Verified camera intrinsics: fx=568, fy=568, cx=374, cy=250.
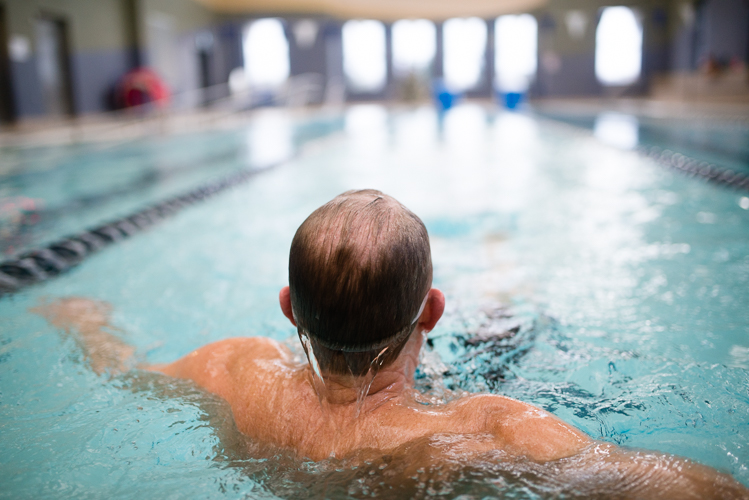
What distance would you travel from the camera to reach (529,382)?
1682 mm

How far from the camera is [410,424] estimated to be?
1.14m

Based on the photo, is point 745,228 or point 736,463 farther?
point 745,228

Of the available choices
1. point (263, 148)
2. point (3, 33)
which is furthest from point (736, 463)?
point (3, 33)

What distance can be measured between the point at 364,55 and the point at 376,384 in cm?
2609

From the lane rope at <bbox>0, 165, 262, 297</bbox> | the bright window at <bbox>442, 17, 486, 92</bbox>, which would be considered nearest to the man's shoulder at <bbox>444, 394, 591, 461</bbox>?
the lane rope at <bbox>0, 165, 262, 297</bbox>

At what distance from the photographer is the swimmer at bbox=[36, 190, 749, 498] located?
976 mm

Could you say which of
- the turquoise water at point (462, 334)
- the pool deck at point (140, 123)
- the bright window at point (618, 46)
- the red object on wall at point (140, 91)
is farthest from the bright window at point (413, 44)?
the turquoise water at point (462, 334)

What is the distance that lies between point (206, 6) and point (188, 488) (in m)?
23.9

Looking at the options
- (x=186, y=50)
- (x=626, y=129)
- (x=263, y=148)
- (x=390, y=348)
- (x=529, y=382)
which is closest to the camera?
(x=390, y=348)

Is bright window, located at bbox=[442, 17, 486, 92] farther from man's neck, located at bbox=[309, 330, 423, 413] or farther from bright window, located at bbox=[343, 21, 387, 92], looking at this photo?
man's neck, located at bbox=[309, 330, 423, 413]

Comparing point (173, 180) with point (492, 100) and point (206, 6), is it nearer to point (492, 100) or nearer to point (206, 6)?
point (206, 6)

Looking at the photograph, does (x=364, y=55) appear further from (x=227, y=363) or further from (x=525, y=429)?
(x=525, y=429)

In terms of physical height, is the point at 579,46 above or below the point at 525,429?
above

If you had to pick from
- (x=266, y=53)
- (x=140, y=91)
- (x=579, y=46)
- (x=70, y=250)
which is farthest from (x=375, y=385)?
(x=266, y=53)
